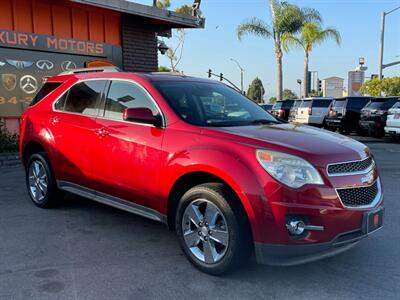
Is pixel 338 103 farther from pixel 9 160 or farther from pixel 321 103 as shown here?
pixel 9 160

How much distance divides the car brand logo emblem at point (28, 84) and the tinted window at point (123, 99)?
258 inches

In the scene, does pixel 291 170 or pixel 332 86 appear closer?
pixel 291 170

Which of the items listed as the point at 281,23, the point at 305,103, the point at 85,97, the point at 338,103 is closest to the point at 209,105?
the point at 85,97

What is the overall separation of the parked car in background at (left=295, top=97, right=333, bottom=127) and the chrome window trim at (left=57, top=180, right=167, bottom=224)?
637 inches

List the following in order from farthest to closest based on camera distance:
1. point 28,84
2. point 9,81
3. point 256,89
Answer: point 256,89 → point 28,84 → point 9,81

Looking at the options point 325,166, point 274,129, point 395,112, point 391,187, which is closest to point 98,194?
point 274,129

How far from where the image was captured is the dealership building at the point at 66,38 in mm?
10242

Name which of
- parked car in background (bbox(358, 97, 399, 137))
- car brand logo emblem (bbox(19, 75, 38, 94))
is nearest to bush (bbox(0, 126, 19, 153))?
car brand logo emblem (bbox(19, 75, 38, 94))

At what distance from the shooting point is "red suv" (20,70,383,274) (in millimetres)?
3393

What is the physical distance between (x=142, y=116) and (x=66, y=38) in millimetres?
7964

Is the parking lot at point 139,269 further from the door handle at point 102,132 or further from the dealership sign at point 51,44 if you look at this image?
the dealership sign at point 51,44

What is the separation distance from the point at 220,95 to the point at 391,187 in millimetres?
4026

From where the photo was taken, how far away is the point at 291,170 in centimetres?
342

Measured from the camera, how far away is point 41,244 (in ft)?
14.9
